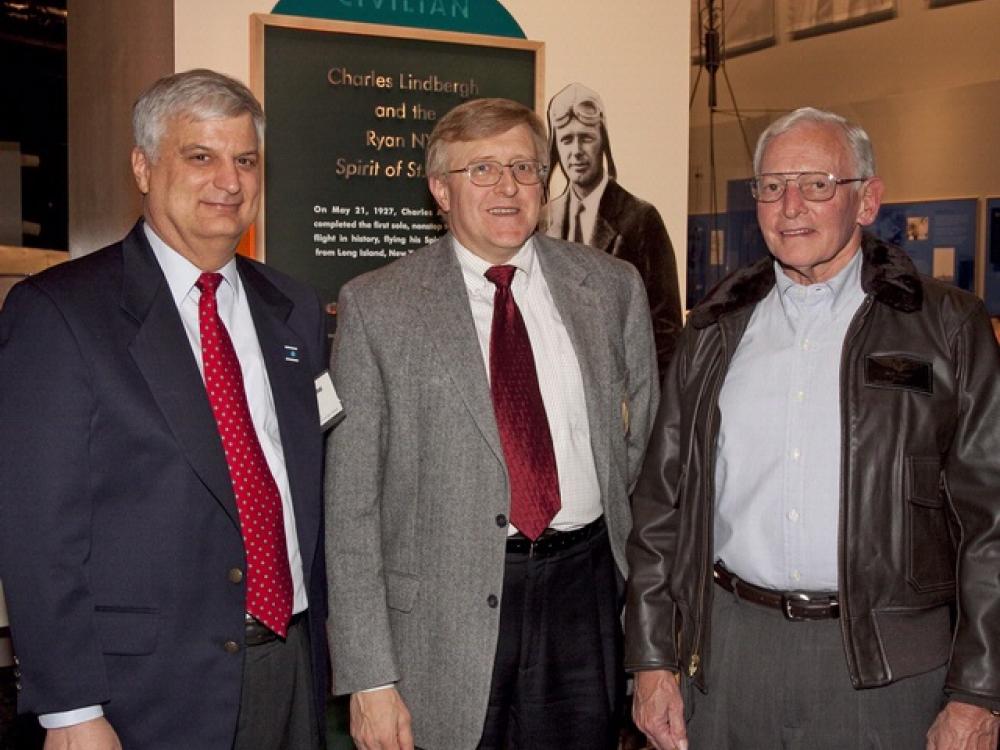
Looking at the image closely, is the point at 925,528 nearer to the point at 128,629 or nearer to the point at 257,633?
the point at 257,633

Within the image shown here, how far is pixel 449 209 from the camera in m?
2.63

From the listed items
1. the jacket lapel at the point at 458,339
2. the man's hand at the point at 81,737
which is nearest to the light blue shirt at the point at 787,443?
the jacket lapel at the point at 458,339

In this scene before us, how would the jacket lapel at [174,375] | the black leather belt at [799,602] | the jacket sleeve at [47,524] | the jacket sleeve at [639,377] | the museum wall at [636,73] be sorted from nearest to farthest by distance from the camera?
the jacket sleeve at [47,524]
the jacket lapel at [174,375]
the black leather belt at [799,602]
the jacket sleeve at [639,377]
the museum wall at [636,73]

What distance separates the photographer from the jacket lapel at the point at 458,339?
8.07ft

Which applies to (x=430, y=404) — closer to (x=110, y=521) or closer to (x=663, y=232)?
(x=110, y=521)

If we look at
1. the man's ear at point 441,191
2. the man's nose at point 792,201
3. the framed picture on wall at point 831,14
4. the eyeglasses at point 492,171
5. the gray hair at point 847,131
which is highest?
the framed picture on wall at point 831,14

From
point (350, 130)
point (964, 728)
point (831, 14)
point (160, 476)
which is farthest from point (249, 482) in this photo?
point (831, 14)

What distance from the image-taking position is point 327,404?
7.97 ft

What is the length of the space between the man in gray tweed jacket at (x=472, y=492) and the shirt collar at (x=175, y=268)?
1.31ft

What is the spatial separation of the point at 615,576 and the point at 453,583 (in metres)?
0.45

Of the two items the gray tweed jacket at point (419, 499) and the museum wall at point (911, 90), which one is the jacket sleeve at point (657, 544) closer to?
the gray tweed jacket at point (419, 499)

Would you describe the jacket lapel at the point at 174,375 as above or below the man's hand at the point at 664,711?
above

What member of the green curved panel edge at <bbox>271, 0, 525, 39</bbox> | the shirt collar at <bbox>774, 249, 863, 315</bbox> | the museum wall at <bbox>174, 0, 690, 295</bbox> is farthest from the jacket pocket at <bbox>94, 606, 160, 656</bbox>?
the museum wall at <bbox>174, 0, 690, 295</bbox>

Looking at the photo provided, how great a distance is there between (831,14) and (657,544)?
22.5 feet
